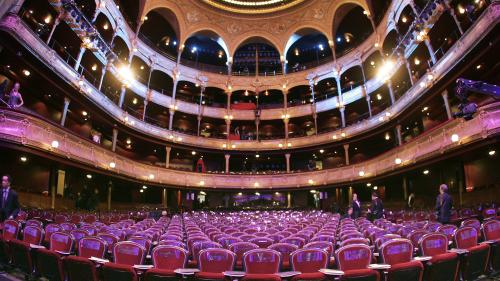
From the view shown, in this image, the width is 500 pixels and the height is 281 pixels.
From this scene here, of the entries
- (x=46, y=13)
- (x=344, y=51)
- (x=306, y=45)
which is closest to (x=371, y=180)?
(x=344, y=51)

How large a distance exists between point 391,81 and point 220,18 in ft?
64.4

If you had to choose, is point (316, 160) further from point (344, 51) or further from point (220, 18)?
Answer: point (220, 18)

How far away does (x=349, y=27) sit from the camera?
112 ft

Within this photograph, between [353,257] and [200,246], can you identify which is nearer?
[353,257]

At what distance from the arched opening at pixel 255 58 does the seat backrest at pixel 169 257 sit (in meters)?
34.9

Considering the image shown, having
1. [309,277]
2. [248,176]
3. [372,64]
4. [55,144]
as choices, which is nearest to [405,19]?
[372,64]

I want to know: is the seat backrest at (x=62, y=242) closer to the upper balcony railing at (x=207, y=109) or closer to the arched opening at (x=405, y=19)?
the upper balcony railing at (x=207, y=109)

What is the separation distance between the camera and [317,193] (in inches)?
1320

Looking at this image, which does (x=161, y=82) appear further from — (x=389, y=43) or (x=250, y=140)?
(x=389, y=43)

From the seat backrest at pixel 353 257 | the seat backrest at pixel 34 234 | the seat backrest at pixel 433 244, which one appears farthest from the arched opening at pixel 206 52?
the seat backrest at pixel 353 257

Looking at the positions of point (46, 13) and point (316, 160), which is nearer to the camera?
point (46, 13)

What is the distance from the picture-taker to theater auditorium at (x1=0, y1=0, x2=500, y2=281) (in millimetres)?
5543

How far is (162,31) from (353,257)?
112ft

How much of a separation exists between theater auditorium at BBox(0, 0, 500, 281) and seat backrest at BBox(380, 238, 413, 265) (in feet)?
0.07
